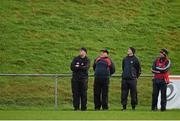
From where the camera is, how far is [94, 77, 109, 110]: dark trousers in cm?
2304

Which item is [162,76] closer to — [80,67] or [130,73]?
[130,73]

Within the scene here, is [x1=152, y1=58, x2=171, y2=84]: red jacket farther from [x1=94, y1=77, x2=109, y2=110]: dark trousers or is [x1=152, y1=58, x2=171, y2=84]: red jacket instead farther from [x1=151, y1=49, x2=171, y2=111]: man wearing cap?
[x1=94, y1=77, x2=109, y2=110]: dark trousers

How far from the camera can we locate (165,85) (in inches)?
897

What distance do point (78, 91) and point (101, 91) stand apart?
708 mm

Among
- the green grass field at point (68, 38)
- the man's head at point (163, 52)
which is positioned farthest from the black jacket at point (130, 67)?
the green grass field at point (68, 38)

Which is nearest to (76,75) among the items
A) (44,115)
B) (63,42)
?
(44,115)

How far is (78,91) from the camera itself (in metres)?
Result: 23.2

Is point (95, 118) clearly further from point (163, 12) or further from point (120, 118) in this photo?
point (163, 12)

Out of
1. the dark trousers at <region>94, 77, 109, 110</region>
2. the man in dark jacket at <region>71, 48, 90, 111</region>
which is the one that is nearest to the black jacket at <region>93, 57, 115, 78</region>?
the dark trousers at <region>94, 77, 109, 110</region>

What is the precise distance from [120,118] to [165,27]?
56.2 ft

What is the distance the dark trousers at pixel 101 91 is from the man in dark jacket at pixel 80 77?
0.34 metres

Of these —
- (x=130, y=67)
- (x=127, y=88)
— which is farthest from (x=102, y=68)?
(x=127, y=88)

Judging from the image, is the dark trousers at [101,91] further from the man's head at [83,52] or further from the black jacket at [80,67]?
the man's head at [83,52]

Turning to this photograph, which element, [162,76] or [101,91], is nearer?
[162,76]
